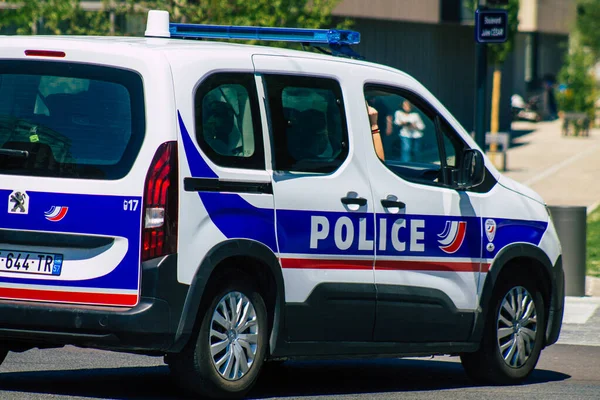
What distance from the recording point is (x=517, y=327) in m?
8.62

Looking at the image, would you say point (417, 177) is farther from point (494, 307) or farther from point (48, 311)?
point (48, 311)

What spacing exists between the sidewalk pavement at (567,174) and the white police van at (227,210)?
10.8 feet

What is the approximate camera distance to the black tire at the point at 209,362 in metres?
6.89

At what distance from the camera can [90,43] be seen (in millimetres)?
6785

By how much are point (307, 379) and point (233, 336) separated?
1530 millimetres

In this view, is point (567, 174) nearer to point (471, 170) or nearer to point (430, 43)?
point (430, 43)

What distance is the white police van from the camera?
662 centimetres

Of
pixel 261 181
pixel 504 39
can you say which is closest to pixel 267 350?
pixel 261 181

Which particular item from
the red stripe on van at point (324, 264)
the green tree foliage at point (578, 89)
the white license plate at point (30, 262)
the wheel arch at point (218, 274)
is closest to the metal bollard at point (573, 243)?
the red stripe on van at point (324, 264)

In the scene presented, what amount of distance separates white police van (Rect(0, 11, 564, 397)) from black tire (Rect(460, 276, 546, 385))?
122 millimetres

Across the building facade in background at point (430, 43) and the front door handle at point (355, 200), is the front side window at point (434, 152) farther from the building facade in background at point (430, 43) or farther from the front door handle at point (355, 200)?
the building facade in background at point (430, 43)

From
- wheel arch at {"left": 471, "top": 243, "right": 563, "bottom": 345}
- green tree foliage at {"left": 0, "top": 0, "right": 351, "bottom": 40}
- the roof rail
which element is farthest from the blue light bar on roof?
green tree foliage at {"left": 0, "top": 0, "right": 351, "bottom": 40}

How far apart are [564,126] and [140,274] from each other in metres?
38.6

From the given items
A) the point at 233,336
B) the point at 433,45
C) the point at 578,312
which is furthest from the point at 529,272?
the point at 433,45
